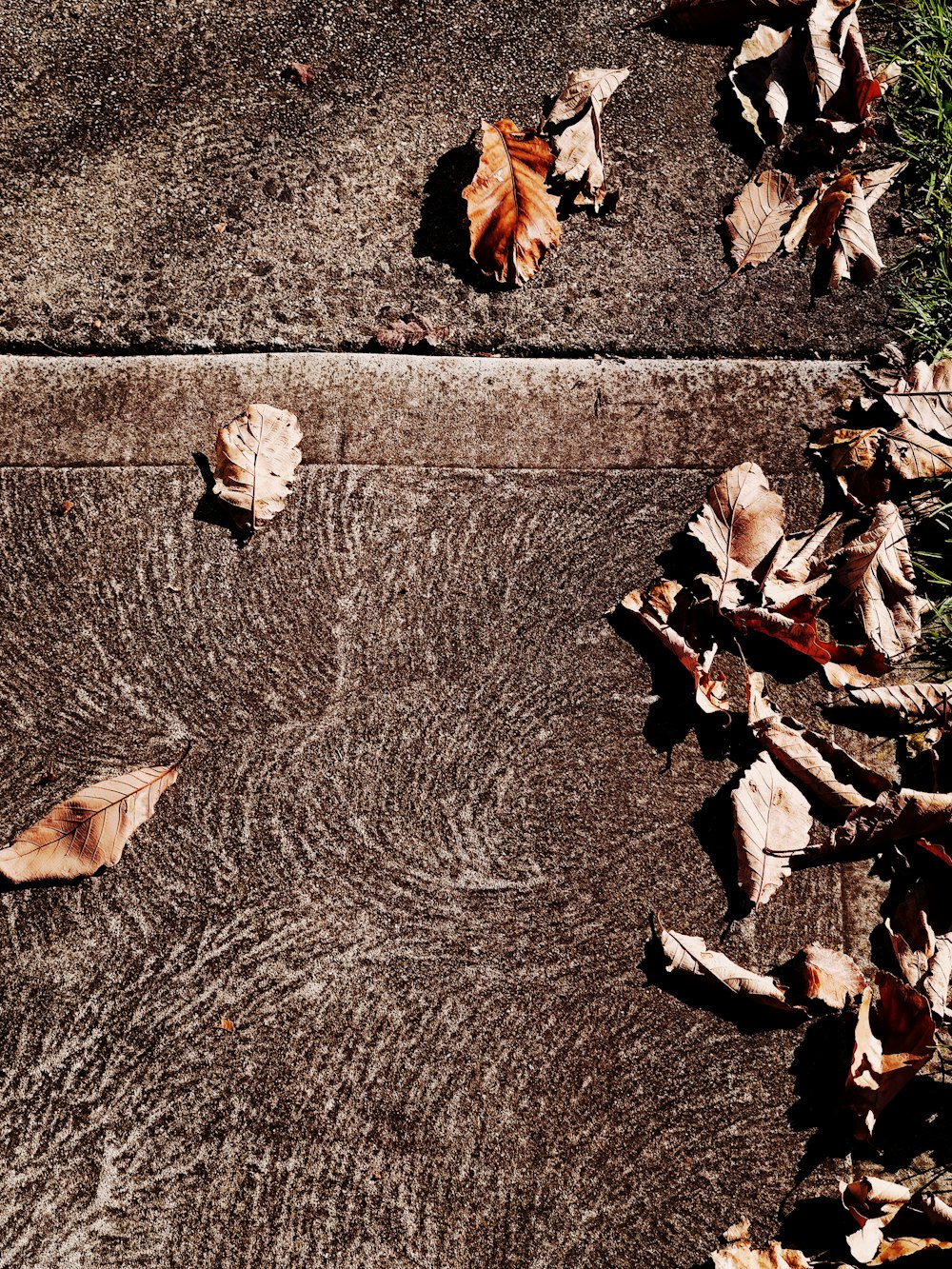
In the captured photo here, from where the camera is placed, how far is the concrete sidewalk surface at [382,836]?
1859mm

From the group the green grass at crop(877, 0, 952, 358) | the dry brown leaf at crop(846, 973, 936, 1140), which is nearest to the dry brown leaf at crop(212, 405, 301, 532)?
the green grass at crop(877, 0, 952, 358)

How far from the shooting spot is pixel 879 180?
98.0 inches

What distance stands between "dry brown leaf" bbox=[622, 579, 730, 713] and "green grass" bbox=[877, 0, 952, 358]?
959 mm

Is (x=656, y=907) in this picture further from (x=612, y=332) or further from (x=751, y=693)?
(x=612, y=332)

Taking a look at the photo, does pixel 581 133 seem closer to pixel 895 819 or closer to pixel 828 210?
pixel 828 210

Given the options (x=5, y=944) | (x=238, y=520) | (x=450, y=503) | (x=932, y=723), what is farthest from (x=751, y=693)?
(x=5, y=944)

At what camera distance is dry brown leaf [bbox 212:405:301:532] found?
2166 millimetres

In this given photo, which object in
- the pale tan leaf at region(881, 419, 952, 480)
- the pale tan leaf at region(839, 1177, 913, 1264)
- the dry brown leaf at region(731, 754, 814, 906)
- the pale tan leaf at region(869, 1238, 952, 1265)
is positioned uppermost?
the pale tan leaf at region(881, 419, 952, 480)

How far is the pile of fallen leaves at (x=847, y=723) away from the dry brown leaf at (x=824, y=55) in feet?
2.67

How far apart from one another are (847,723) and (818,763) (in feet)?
0.46

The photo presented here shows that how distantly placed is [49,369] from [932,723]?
2.27m

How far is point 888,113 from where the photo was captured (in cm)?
254

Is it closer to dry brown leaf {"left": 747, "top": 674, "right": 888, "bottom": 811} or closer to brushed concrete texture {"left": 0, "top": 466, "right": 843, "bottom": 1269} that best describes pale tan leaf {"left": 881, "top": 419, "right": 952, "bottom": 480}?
brushed concrete texture {"left": 0, "top": 466, "right": 843, "bottom": 1269}

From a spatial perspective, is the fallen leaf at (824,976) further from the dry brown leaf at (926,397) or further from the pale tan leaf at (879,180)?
the pale tan leaf at (879,180)
